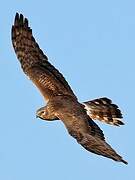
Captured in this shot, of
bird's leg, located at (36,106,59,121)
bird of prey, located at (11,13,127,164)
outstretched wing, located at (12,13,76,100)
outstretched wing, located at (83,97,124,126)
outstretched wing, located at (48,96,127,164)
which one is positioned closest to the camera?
outstretched wing, located at (48,96,127,164)

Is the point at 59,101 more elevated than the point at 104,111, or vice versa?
the point at 104,111

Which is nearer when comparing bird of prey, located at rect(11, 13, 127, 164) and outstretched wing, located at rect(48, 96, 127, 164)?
outstretched wing, located at rect(48, 96, 127, 164)

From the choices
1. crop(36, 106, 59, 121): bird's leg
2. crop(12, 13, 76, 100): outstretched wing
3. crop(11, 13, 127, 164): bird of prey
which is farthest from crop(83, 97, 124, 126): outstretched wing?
crop(36, 106, 59, 121): bird's leg

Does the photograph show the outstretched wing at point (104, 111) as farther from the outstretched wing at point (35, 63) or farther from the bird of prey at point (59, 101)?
the outstretched wing at point (35, 63)

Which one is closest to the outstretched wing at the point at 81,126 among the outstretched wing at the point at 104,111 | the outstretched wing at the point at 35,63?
the outstretched wing at the point at 35,63

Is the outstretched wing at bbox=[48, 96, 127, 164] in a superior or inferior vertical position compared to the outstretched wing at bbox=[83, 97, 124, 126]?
inferior

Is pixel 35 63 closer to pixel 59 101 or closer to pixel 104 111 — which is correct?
pixel 59 101

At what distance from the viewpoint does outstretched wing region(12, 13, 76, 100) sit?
61.3 ft

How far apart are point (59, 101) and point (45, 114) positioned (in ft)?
1.43

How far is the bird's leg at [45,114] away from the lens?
17.7 m

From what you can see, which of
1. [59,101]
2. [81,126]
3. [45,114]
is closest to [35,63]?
[59,101]

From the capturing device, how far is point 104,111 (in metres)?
18.7

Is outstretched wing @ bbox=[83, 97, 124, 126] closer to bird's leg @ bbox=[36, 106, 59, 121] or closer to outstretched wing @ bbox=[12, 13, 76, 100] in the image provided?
outstretched wing @ bbox=[12, 13, 76, 100]

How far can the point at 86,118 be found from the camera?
16.8 meters
